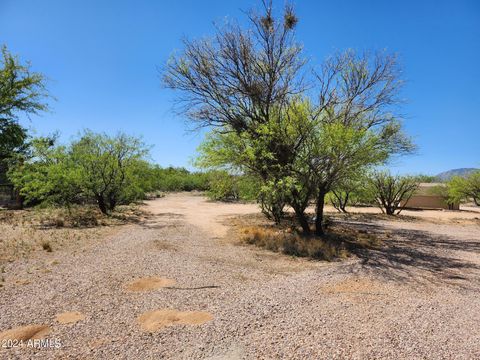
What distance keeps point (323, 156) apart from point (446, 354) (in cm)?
809

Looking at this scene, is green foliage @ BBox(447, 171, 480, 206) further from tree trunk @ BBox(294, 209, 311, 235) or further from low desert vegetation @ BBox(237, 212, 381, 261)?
tree trunk @ BBox(294, 209, 311, 235)

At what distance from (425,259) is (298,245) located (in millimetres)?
4078

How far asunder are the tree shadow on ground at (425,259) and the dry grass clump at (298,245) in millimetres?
801

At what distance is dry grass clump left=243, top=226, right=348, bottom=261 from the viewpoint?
10599 mm

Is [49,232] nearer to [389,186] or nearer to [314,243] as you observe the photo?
[314,243]

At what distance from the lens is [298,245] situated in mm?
11359

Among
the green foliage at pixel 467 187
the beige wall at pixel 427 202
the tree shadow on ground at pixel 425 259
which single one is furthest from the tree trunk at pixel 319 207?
the beige wall at pixel 427 202

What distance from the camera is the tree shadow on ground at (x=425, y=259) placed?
8.28 m

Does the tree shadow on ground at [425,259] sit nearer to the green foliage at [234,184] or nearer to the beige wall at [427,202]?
the green foliage at [234,184]

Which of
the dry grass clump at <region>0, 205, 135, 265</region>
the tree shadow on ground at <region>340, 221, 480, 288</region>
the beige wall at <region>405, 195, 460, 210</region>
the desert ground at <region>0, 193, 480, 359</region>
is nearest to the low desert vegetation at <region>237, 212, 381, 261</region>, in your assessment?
the tree shadow on ground at <region>340, 221, 480, 288</region>

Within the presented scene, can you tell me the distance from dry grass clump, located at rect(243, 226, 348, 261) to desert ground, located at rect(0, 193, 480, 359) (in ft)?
2.53

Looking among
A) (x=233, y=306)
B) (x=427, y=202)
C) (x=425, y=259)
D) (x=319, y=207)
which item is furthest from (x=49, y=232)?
(x=427, y=202)

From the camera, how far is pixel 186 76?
15602mm

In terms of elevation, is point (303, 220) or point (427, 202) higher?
point (427, 202)
